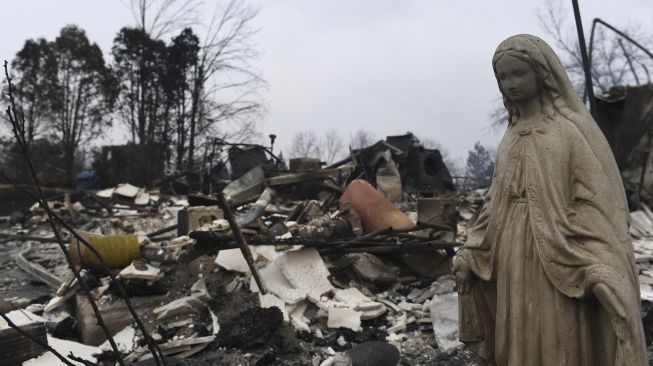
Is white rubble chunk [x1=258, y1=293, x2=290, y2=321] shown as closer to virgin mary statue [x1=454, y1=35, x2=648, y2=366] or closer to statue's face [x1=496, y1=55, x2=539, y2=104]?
virgin mary statue [x1=454, y1=35, x2=648, y2=366]

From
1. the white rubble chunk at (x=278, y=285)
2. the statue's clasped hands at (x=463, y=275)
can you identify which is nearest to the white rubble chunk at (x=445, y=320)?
the white rubble chunk at (x=278, y=285)

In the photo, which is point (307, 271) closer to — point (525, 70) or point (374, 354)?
point (374, 354)

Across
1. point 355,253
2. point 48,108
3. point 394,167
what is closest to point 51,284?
point 355,253

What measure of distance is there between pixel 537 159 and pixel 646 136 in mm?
12631

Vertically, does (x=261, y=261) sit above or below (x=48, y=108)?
below

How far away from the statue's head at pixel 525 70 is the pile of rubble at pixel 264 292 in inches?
135

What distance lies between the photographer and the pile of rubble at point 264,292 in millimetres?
5297

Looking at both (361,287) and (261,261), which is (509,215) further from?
(261,261)

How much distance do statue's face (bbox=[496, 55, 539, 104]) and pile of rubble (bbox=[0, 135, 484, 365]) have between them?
11.2 ft

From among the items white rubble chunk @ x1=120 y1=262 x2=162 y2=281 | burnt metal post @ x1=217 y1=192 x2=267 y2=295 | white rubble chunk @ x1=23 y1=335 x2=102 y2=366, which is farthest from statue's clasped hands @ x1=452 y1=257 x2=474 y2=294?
white rubble chunk @ x1=120 y1=262 x2=162 y2=281

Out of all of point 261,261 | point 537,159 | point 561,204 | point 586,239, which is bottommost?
point 261,261

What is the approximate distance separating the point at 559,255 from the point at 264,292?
4545mm

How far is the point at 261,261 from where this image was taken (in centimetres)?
723

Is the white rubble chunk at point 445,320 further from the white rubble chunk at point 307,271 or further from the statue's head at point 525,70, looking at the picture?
the statue's head at point 525,70
